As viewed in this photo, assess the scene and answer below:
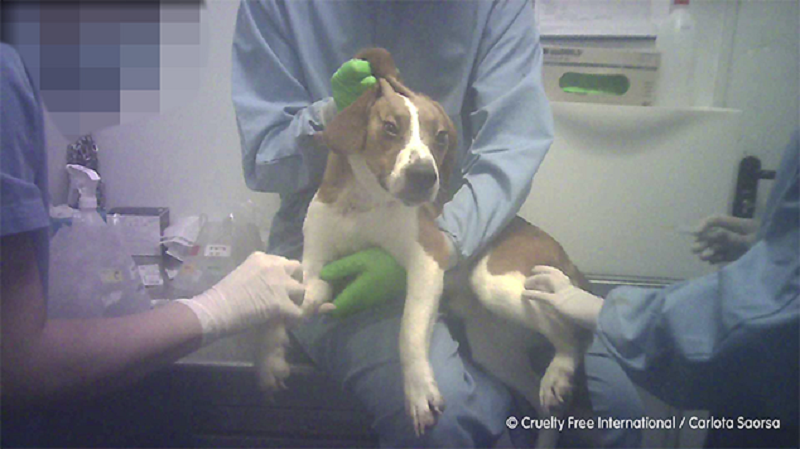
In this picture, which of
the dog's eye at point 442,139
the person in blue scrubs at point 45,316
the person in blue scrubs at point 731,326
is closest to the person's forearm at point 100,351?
the person in blue scrubs at point 45,316

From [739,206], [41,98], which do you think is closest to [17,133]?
[41,98]

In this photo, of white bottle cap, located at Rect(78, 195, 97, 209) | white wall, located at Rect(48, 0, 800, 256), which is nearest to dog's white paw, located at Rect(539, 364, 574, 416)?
white wall, located at Rect(48, 0, 800, 256)

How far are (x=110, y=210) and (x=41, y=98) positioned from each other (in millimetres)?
183

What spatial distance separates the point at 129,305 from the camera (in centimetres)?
78

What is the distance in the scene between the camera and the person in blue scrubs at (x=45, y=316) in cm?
67

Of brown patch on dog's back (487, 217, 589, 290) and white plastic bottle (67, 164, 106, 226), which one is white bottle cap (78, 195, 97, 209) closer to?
white plastic bottle (67, 164, 106, 226)

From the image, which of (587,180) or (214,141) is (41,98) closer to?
(214,141)

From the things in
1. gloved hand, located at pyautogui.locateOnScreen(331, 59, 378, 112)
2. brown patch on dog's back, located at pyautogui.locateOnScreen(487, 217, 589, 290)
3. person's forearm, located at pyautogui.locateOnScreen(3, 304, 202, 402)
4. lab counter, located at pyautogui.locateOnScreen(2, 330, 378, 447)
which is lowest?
lab counter, located at pyautogui.locateOnScreen(2, 330, 378, 447)

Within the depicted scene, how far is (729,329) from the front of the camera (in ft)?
2.13

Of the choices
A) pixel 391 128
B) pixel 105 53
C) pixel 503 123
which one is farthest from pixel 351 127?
pixel 105 53

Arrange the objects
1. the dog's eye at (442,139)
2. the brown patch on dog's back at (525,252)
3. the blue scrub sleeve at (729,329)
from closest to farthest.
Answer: the blue scrub sleeve at (729,329), the dog's eye at (442,139), the brown patch on dog's back at (525,252)

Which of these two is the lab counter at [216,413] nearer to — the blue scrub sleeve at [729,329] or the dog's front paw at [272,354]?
the dog's front paw at [272,354]

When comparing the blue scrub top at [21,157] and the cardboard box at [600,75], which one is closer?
the blue scrub top at [21,157]

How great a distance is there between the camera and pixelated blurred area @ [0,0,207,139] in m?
0.74
